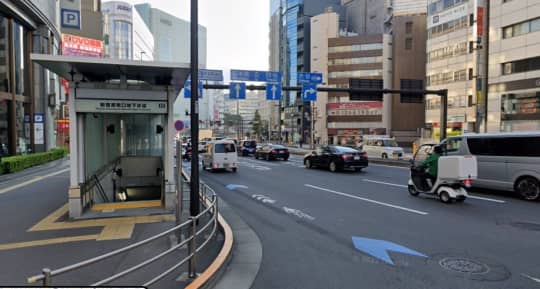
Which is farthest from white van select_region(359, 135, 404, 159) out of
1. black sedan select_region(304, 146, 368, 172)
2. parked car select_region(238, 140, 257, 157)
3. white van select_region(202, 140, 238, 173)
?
white van select_region(202, 140, 238, 173)

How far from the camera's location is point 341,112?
7200cm

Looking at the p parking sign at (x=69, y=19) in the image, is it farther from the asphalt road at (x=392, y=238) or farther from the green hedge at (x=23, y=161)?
the asphalt road at (x=392, y=238)

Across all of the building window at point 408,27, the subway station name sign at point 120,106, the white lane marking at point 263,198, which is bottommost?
the white lane marking at point 263,198

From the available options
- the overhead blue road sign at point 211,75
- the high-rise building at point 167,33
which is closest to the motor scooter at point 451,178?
the overhead blue road sign at point 211,75

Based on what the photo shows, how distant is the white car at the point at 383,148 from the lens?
93.5 ft

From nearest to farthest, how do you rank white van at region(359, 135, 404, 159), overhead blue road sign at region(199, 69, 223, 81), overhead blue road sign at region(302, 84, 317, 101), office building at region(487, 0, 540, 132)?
overhead blue road sign at region(199, 69, 223, 81)
overhead blue road sign at region(302, 84, 317, 101)
white van at region(359, 135, 404, 159)
office building at region(487, 0, 540, 132)

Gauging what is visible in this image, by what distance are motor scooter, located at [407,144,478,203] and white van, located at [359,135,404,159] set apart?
18.6 m

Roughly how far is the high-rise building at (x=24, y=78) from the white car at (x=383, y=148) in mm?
26918

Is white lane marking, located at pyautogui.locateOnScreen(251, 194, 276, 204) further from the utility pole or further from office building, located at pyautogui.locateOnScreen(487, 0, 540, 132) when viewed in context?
office building, located at pyautogui.locateOnScreen(487, 0, 540, 132)

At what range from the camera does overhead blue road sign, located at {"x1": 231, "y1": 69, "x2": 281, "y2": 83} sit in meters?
25.5

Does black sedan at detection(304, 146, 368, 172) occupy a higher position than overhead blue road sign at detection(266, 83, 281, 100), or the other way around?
overhead blue road sign at detection(266, 83, 281, 100)

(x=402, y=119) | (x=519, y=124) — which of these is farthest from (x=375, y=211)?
(x=402, y=119)

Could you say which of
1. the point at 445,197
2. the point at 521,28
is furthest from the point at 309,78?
the point at 521,28

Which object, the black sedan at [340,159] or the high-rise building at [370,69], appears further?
the high-rise building at [370,69]
